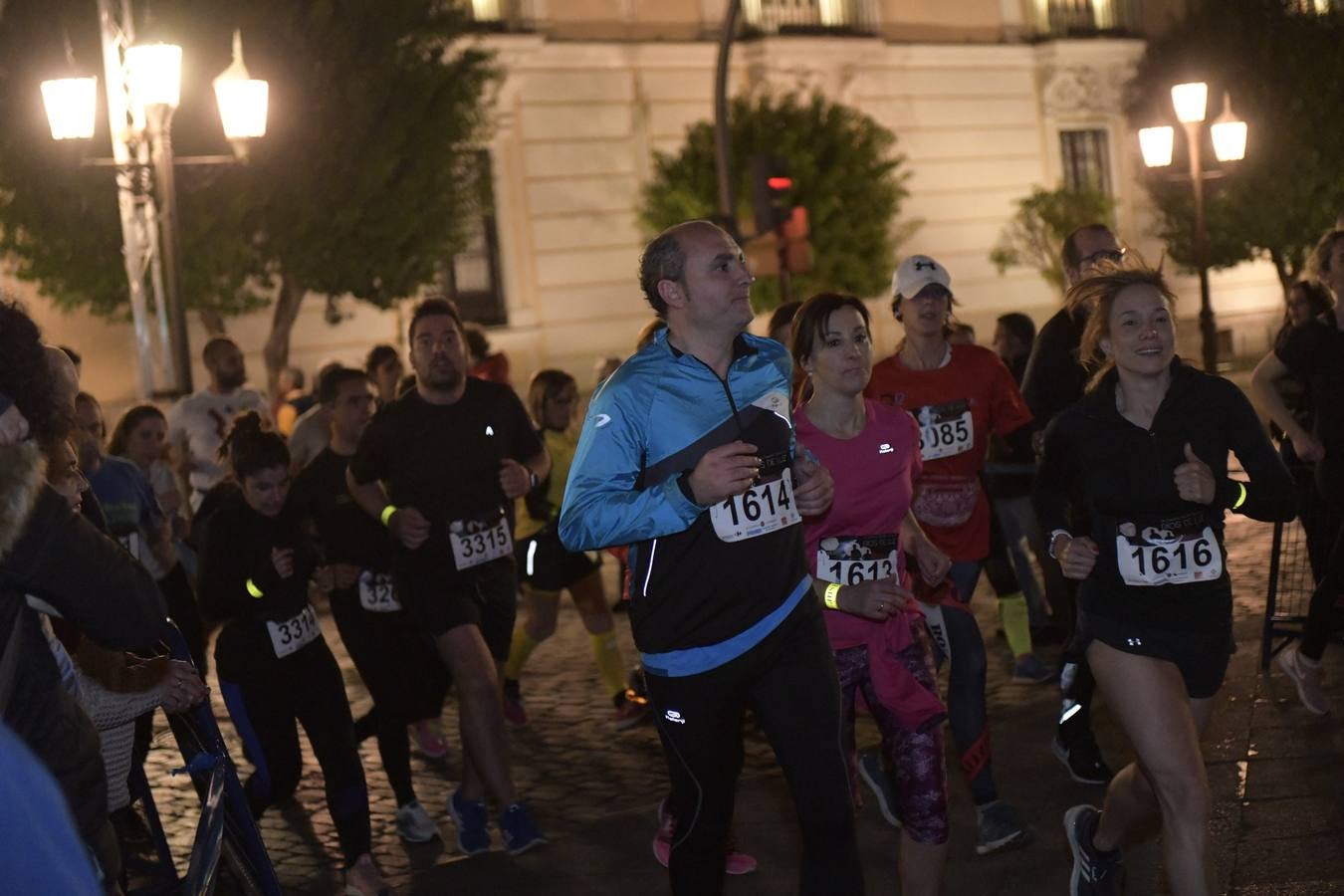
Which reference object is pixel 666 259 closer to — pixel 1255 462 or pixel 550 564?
pixel 1255 462

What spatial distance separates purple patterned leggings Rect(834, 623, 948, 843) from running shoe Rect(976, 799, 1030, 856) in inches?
35.2

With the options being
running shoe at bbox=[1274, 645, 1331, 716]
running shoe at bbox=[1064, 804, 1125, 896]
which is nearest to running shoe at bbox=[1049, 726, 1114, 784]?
running shoe at bbox=[1274, 645, 1331, 716]

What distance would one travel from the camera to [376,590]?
758 cm

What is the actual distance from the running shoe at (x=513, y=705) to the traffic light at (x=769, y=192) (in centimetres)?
891

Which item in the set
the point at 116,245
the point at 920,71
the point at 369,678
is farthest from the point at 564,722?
the point at 920,71

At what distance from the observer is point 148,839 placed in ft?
24.9

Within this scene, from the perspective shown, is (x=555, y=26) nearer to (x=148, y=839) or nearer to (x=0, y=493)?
(x=148, y=839)

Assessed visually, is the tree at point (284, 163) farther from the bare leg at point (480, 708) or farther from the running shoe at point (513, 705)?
the bare leg at point (480, 708)

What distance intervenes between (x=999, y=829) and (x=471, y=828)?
1977 millimetres

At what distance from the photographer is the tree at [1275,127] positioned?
31.4m

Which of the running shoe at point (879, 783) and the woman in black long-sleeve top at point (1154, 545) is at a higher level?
the woman in black long-sleeve top at point (1154, 545)

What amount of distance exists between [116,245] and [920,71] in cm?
1657

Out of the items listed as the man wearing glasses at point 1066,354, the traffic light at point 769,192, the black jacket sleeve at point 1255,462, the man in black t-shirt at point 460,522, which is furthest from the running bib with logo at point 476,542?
the traffic light at point 769,192

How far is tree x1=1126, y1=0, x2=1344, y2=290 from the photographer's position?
31.4 metres
